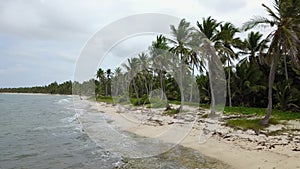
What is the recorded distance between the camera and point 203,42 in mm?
21953

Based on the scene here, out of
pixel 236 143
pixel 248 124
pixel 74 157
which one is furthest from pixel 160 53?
pixel 74 157

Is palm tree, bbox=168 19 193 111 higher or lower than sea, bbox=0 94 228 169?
higher

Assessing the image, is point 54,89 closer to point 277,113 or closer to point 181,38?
point 181,38

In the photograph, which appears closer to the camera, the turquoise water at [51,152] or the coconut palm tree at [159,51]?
the turquoise water at [51,152]

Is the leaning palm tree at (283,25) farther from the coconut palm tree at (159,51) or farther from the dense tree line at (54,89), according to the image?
the dense tree line at (54,89)

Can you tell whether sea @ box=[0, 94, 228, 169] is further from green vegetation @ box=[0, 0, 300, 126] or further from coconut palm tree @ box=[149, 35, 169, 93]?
coconut palm tree @ box=[149, 35, 169, 93]

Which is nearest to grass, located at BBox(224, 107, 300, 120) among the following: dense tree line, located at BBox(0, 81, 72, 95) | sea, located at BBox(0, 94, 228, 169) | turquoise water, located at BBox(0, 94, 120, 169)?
sea, located at BBox(0, 94, 228, 169)

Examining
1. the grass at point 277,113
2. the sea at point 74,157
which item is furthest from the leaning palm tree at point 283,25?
the sea at point 74,157

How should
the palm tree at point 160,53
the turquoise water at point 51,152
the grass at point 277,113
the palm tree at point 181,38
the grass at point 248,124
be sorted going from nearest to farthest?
the turquoise water at point 51,152 < the grass at point 248,124 < the grass at point 277,113 < the palm tree at point 181,38 < the palm tree at point 160,53

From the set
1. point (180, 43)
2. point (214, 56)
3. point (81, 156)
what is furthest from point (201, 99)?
point (81, 156)

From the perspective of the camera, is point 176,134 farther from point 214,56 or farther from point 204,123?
point 214,56

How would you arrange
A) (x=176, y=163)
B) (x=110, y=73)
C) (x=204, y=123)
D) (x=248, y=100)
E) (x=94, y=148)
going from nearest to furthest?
(x=176, y=163)
(x=94, y=148)
(x=204, y=123)
(x=248, y=100)
(x=110, y=73)

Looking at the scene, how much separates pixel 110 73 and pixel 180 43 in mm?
55524

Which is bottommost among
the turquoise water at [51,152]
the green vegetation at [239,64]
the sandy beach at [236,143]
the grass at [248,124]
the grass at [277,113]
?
the turquoise water at [51,152]
